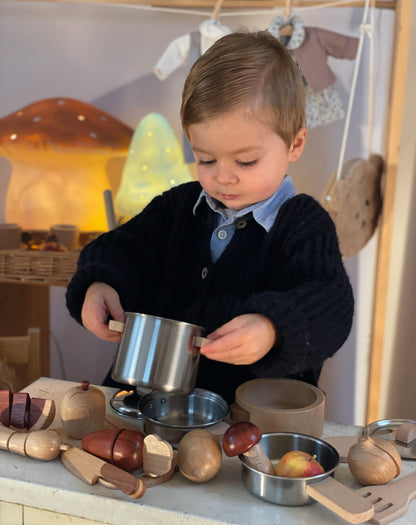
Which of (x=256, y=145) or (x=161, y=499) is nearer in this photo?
(x=161, y=499)

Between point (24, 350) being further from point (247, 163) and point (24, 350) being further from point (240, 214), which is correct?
point (247, 163)

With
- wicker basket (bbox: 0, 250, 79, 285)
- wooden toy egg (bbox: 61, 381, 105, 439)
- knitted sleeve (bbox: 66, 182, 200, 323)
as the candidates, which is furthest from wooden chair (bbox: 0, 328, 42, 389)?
wooden toy egg (bbox: 61, 381, 105, 439)

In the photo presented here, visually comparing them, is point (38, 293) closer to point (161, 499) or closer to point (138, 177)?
point (138, 177)

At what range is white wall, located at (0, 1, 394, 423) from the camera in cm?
202

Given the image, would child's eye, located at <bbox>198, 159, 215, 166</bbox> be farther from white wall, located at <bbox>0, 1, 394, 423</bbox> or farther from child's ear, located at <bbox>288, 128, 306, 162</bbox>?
white wall, located at <bbox>0, 1, 394, 423</bbox>

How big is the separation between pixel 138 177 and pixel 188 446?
133 centimetres

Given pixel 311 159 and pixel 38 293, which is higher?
pixel 311 159

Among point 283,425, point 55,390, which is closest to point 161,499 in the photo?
point 283,425

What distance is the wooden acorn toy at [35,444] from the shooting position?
28.5 inches

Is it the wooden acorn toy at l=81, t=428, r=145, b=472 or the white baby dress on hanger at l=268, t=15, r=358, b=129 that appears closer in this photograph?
the wooden acorn toy at l=81, t=428, r=145, b=472

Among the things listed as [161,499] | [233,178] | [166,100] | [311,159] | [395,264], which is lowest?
[161,499]

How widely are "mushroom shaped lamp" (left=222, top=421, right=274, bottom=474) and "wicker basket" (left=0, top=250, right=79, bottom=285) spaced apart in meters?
1.23

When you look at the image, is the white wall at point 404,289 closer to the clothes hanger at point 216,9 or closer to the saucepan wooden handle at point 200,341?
the clothes hanger at point 216,9

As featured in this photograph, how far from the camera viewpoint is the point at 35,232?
2.04 m
